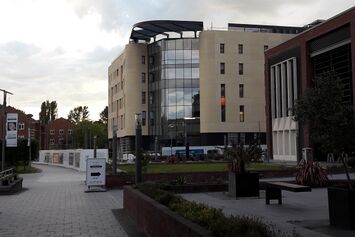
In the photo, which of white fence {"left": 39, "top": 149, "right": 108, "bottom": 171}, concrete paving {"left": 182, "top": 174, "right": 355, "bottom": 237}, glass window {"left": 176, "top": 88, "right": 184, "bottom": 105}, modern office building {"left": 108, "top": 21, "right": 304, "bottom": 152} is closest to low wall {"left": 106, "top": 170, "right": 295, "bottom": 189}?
concrete paving {"left": 182, "top": 174, "right": 355, "bottom": 237}

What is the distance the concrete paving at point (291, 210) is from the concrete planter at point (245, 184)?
29 centimetres

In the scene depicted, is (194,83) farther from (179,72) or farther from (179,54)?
(179,54)

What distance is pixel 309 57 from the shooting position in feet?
186

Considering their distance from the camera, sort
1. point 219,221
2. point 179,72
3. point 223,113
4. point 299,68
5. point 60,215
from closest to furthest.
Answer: point 219,221, point 60,215, point 299,68, point 223,113, point 179,72

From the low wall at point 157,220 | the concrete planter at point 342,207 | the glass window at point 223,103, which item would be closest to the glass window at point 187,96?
the glass window at point 223,103

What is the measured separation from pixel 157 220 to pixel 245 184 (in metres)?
8.92

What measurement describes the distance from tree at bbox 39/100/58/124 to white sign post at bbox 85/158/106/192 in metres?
153

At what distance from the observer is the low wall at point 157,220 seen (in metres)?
6.99

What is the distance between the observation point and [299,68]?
59219mm

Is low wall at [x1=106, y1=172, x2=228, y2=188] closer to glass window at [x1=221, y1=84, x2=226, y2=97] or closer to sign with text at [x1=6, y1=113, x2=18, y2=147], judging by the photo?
sign with text at [x1=6, y1=113, x2=18, y2=147]

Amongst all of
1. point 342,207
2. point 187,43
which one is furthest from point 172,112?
point 342,207

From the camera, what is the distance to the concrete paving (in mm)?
10289

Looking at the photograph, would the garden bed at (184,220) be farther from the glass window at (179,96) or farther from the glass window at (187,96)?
the glass window at (179,96)

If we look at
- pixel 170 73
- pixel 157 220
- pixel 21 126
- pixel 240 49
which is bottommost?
pixel 157 220
